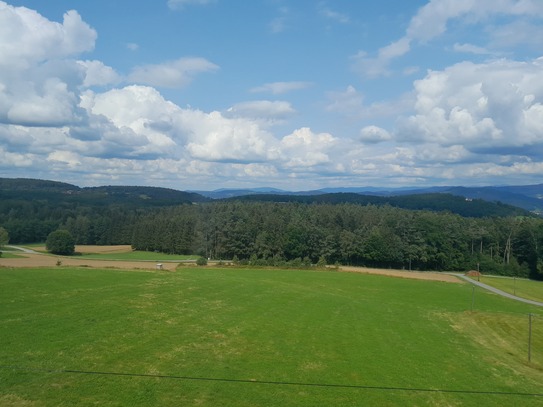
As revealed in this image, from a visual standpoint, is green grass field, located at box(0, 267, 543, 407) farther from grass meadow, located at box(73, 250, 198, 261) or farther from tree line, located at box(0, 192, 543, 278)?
grass meadow, located at box(73, 250, 198, 261)

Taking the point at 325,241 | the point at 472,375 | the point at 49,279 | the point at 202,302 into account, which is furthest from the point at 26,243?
the point at 472,375

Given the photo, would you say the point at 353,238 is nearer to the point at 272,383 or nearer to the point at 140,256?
the point at 140,256

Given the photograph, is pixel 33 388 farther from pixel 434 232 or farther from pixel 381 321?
pixel 434 232

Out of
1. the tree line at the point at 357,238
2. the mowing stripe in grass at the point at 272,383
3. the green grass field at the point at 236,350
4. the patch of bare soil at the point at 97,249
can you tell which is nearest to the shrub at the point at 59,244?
the patch of bare soil at the point at 97,249

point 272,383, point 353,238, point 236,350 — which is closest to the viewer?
point 272,383

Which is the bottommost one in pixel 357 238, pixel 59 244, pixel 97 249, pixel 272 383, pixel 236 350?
pixel 97 249

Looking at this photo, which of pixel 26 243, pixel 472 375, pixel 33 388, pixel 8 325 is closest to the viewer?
pixel 33 388

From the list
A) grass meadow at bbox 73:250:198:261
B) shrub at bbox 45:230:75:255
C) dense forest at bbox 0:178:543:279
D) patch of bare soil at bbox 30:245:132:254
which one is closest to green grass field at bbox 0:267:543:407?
dense forest at bbox 0:178:543:279

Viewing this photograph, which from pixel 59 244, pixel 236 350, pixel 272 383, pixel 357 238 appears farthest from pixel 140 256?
pixel 272 383
